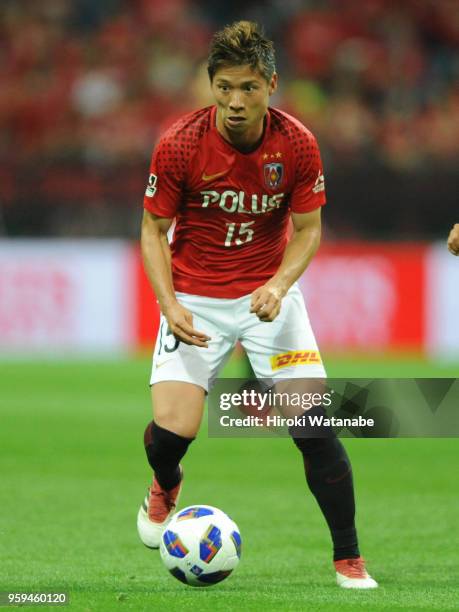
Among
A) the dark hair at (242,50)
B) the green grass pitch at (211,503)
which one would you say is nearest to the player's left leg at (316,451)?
the green grass pitch at (211,503)

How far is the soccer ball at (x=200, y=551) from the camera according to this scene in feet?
16.7

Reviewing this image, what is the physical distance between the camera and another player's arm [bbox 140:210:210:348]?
17.5 feet

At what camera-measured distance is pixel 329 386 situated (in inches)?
219

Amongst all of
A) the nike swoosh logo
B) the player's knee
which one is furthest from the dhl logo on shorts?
the nike swoosh logo

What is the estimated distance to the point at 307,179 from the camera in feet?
18.0

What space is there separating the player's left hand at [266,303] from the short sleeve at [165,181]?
601 mm

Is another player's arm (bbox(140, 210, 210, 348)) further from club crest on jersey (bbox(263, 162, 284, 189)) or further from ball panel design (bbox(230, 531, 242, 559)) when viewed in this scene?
ball panel design (bbox(230, 531, 242, 559))

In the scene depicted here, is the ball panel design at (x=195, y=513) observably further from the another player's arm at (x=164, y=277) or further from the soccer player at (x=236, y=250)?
the another player's arm at (x=164, y=277)

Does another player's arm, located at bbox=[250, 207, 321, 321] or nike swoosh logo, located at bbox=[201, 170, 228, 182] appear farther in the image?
nike swoosh logo, located at bbox=[201, 170, 228, 182]

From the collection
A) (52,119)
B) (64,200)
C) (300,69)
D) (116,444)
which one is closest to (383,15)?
(300,69)

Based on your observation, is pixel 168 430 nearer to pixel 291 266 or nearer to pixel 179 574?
pixel 179 574

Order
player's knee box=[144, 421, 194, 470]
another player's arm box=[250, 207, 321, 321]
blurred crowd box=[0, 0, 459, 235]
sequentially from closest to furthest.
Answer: another player's arm box=[250, 207, 321, 321], player's knee box=[144, 421, 194, 470], blurred crowd box=[0, 0, 459, 235]

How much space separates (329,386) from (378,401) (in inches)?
33.3

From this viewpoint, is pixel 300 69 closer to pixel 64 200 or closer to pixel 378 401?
pixel 64 200
